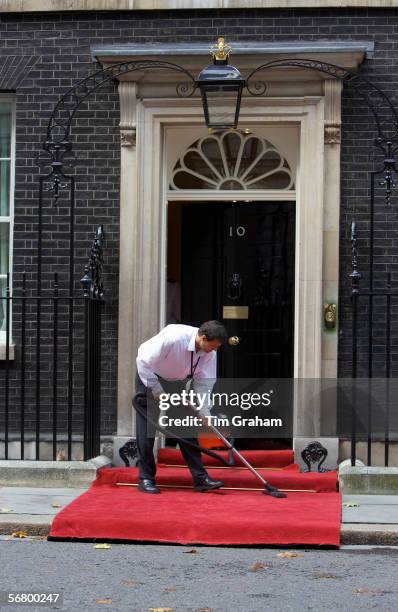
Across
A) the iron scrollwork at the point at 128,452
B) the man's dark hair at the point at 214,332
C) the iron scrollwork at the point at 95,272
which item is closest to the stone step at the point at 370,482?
the man's dark hair at the point at 214,332

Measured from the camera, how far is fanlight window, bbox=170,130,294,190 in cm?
1144

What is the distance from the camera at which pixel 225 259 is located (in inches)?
456

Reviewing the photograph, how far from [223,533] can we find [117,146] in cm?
447

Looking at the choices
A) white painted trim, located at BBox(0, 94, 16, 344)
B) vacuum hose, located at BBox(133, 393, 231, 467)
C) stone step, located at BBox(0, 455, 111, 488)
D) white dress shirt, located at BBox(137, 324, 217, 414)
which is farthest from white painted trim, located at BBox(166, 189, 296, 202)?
stone step, located at BBox(0, 455, 111, 488)

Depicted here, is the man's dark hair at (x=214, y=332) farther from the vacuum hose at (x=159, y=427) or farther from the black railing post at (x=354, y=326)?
the black railing post at (x=354, y=326)

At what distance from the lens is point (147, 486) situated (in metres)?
9.76

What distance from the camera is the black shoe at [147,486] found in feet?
31.9

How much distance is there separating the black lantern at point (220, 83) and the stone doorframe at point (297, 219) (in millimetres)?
468

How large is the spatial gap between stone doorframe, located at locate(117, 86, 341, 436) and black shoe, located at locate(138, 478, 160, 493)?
4.14 ft

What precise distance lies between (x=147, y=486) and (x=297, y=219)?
9.97ft

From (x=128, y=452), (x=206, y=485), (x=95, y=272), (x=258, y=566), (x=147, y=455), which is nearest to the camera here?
(x=258, y=566)

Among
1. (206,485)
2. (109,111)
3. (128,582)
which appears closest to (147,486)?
(206,485)

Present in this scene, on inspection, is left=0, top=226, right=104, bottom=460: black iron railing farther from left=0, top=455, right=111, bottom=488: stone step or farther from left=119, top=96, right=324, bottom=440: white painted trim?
left=0, top=455, right=111, bottom=488: stone step

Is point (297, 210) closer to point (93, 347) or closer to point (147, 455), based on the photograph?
point (93, 347)
